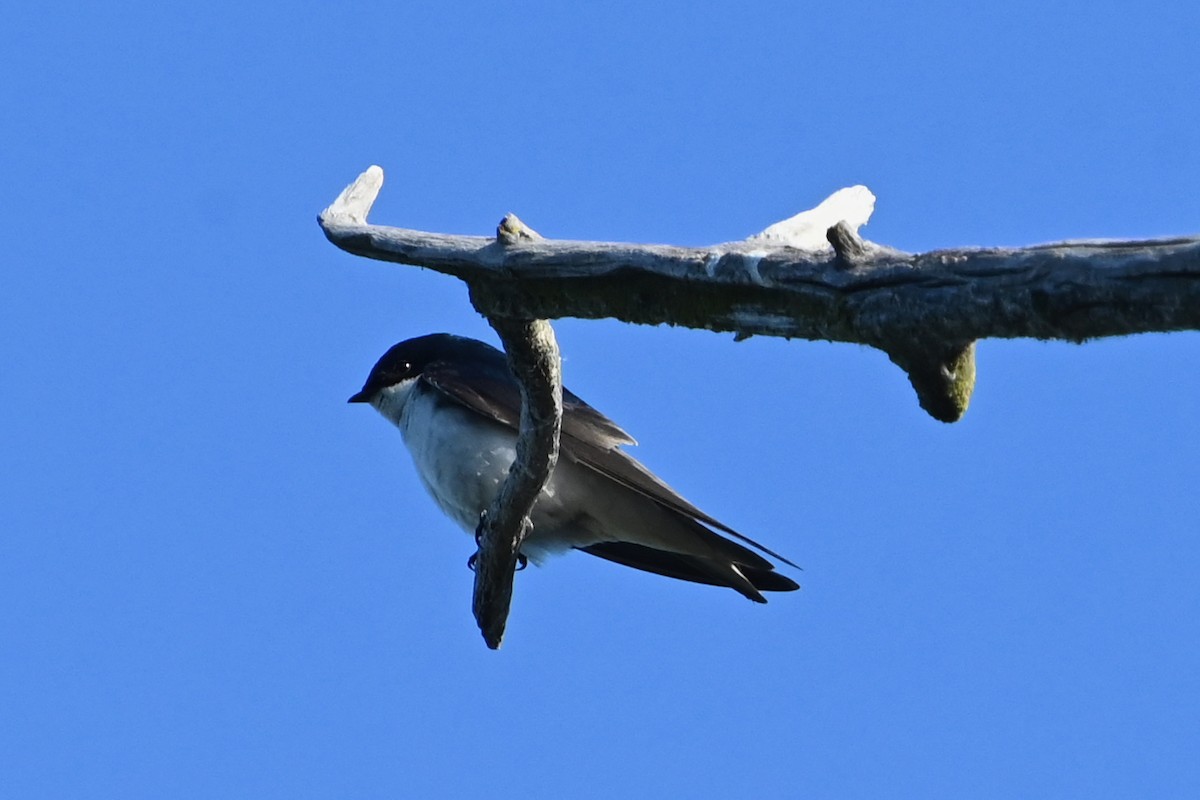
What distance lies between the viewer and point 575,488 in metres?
7.59

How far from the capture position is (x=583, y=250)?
16.3 ft

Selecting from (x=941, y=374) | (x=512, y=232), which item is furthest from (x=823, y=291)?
(x=512, y=232)

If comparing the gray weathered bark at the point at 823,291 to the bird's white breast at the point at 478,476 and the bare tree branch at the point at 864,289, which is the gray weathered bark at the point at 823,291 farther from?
the bird's white breast at the point at 478,476

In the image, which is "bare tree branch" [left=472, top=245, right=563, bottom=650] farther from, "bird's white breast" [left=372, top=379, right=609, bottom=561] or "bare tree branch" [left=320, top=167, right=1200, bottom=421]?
"bird's white breast" [left=372, top=379, right=609, bottom=561]

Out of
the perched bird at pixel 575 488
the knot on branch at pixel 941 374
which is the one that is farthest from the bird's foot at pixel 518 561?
the knot on branch at pixel 941 374

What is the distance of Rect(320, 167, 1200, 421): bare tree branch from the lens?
11.8 feet

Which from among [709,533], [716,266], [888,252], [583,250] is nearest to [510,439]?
[709,533]

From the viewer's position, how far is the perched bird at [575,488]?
291 inches

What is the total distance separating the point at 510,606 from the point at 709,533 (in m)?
1.05

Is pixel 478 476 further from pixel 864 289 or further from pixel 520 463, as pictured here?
pixel 864 289

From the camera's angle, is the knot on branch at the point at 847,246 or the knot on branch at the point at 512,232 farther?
the knot on branch at the point at 512,232

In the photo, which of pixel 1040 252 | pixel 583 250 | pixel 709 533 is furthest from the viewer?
pixel 709 533

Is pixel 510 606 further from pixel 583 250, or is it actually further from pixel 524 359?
pixel 583 250

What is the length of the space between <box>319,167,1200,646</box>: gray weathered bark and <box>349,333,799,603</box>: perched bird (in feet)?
4.49
